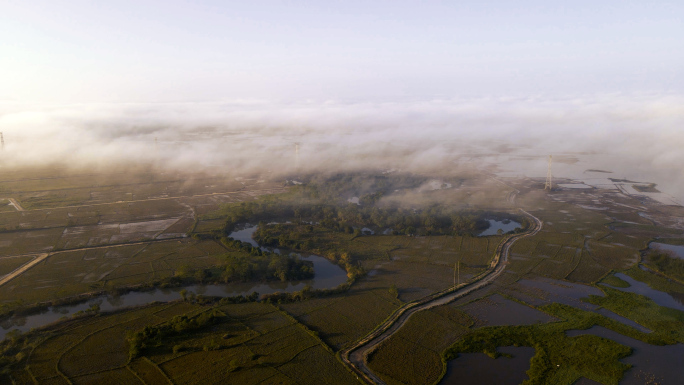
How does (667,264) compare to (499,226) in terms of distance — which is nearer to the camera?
(667,264)

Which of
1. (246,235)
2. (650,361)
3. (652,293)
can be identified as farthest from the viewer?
(246,235)

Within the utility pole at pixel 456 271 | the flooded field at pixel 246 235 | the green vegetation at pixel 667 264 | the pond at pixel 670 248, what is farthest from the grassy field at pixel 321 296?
the pond at pixel 670 248

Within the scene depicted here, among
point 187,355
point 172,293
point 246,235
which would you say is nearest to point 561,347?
point 187,355

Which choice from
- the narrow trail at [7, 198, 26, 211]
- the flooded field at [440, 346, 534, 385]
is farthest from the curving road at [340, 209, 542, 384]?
the narrow trail at [7, 198, 26, 211]

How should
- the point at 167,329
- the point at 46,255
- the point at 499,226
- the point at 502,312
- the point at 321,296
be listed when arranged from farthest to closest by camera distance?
the point at 499,226
the point at 46,255
the point at 321,296
the point at 502,312
the point at 167,329

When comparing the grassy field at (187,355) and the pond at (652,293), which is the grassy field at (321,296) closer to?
the grassy field at (187,355)

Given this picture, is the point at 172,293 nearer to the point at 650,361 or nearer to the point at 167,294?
the point at 167,294
